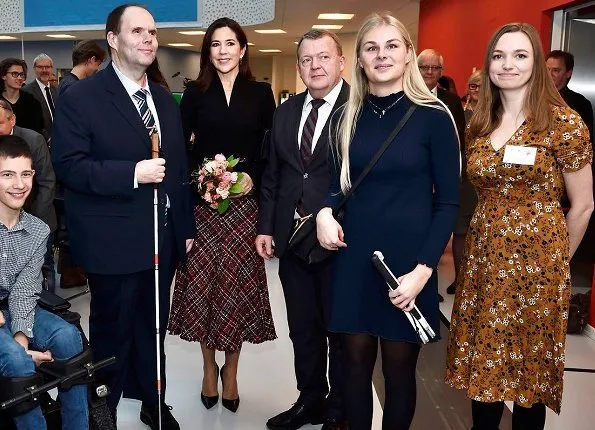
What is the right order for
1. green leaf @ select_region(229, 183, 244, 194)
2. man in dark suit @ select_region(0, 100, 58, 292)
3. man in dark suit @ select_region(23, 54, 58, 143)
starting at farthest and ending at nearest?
man in dark suit @ select_region(23, 54, 58, 143) < man in dark suit @ select_region(0, 100, 58, 292) < green leaf @ select_region(229, 183, 244, 194)

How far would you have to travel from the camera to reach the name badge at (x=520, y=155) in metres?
2.21

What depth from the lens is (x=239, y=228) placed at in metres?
3.06

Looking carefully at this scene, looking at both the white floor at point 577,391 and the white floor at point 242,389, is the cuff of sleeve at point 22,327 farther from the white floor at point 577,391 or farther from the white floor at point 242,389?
the white floor at point 577,391

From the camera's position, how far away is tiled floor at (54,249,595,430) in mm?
3084

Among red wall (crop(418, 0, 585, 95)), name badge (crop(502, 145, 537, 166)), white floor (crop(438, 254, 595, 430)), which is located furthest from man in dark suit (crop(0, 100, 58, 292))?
red wall (crop(418, 0, 585, 95))

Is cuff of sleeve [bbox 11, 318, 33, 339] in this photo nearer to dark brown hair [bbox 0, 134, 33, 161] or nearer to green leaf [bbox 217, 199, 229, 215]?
dark brown hair [bbox 0, 134, 33, 161]

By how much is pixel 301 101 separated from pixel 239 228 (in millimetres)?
700

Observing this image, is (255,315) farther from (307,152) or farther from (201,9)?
(201,9)

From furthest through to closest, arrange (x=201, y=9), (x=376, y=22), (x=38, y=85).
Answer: (x=201, y=9), (x=38, y=85), (x=376, y=22)

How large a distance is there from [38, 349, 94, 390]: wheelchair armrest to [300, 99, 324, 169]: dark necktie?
1199 mm

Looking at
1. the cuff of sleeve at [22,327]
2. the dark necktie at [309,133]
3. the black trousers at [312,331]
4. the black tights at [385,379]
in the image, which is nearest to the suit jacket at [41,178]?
the cuff of sleeve at [22,327]

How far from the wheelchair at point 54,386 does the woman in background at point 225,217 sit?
0.77 metres

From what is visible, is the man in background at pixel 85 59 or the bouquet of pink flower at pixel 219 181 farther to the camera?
the man in background at pixel 85 59

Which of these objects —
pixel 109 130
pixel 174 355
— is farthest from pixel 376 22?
pixel 174 355
